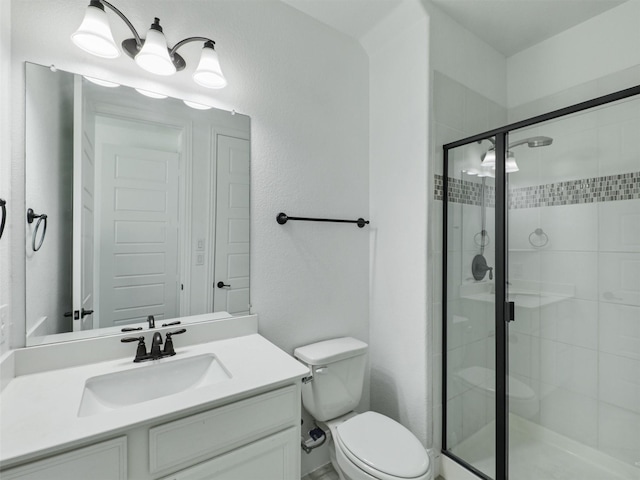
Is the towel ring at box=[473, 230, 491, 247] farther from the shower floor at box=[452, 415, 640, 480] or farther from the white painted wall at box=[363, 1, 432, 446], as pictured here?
the shower floor at box=[452, 415, 640, 480]

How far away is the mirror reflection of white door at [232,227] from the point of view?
1.50m

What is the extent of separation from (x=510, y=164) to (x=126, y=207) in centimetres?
177

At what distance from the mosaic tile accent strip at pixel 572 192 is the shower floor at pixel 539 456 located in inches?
43.4

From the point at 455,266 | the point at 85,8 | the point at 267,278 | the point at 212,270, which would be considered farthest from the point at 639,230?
the point at 85,8

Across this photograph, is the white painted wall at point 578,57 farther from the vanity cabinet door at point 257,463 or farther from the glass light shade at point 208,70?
the vanity cabinet door at point 257,463

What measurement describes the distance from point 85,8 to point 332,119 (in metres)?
1.20

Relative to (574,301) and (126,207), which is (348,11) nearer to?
(126,207)

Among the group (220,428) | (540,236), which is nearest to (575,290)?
(540,236)

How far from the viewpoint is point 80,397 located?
95cm

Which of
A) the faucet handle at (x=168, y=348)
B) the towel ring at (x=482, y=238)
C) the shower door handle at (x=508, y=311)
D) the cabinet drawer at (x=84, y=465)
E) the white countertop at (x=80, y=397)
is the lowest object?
the cabinet drawer at (x=84, y=465)

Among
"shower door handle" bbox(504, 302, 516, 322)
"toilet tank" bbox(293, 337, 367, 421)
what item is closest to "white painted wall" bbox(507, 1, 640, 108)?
"shower door handle" bbox(504, 302, 516, 322)

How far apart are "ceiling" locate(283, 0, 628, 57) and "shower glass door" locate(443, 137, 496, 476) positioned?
79 cm

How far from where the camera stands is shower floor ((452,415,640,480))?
1555 millimetres

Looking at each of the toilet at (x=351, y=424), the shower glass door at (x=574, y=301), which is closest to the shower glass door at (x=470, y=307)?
the shower glass door at (x=574, y=301)
